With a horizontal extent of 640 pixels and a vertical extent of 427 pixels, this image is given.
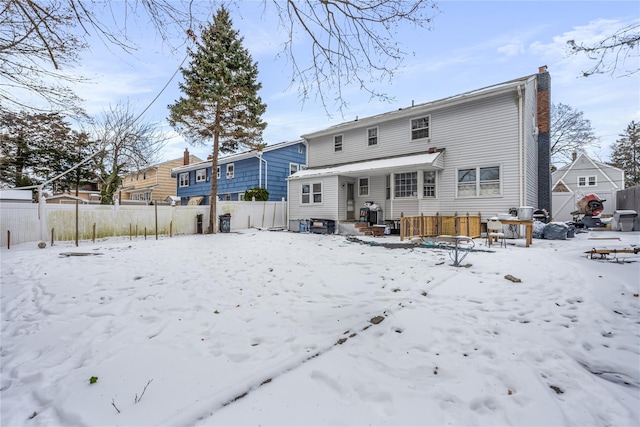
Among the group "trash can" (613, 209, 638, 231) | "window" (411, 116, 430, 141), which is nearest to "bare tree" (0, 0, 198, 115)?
"window" (411, 116, 430, 141)

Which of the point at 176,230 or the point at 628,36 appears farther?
the point at 176,230

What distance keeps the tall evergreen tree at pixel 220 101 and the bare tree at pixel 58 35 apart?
1033 cm

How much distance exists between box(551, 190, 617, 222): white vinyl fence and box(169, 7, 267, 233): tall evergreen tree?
725 inches

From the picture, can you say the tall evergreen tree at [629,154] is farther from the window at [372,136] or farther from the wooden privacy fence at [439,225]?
the window at [372,136]

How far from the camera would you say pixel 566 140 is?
24.9 metres

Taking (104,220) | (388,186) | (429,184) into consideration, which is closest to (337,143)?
(388,186)

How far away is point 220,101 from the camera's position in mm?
14188

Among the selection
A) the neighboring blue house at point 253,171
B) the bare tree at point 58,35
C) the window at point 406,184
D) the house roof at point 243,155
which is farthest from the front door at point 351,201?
the bare tree at point 58,35

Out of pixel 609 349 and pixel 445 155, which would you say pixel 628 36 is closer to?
pixel 609 349

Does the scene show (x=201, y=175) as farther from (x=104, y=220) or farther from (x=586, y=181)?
(x=586, y=181)

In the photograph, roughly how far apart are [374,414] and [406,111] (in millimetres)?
13927

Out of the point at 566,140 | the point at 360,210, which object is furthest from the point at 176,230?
the point at 566,140

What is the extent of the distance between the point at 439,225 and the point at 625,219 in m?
7.95

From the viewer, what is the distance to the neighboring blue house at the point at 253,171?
20406mm
